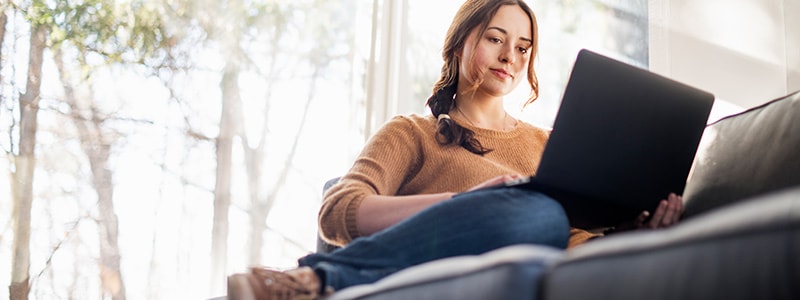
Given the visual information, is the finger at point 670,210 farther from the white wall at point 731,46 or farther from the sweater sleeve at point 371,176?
the white wall at point 731,46

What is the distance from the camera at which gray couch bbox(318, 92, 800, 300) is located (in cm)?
63

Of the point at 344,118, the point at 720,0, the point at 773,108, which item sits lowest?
the point at 344,118

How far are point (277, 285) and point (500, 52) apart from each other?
2.97 ft

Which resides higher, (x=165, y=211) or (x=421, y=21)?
(x=421, y=21)

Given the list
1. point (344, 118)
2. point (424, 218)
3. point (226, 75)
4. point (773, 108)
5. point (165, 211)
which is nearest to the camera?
point (424, 218)

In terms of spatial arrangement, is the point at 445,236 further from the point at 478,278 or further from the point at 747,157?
the point at 747,157

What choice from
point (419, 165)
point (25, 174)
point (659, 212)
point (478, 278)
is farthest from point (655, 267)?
point (25, 174)

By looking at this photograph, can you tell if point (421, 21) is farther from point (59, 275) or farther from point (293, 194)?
point (59, 275)

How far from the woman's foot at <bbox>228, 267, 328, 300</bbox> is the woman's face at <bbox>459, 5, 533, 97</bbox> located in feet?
2.73

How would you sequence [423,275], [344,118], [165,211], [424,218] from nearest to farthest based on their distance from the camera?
[423,275] < [424,218] < [165,211] < [344,118]

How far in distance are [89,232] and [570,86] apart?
1.56 meters

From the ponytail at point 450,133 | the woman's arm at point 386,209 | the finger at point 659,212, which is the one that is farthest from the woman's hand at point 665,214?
the ponytail at point 450,133

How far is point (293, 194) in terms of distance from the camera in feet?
8.84

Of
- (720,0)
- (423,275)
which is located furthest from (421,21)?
(423,275)
